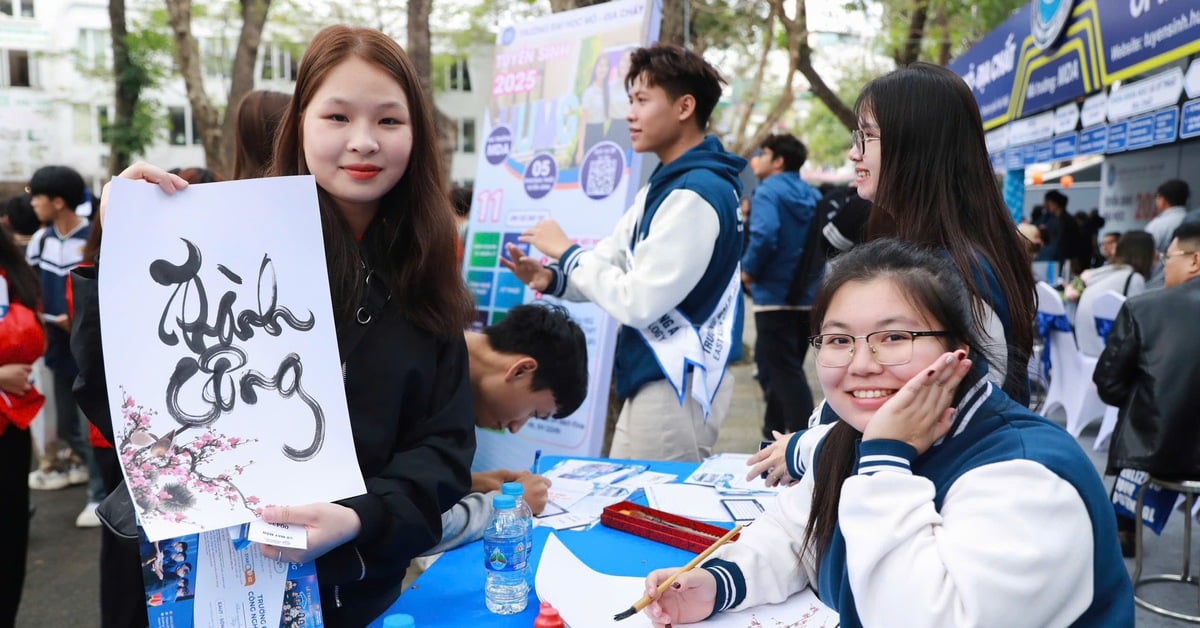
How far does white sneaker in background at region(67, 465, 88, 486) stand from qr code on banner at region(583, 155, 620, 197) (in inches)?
153

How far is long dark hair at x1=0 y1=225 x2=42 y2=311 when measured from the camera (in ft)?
9.91

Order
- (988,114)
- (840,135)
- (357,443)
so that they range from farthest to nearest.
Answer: (840,135) → (988,114) → (357,443)

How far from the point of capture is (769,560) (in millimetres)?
1558

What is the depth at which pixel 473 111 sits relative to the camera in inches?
1258

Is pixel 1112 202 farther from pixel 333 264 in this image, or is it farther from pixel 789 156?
pixel 333 264

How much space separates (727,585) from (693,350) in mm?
1159

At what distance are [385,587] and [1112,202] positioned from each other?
13.1 meters

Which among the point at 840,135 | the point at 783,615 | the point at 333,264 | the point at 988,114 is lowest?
the point at 783,615

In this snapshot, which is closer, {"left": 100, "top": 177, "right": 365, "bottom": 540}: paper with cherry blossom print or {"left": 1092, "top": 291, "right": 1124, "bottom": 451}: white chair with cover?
{"left": 100, "top": 177, "right": 365, "bottom": 540}: paper with cherry blossom print

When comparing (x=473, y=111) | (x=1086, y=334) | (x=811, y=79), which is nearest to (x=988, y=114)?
(x=811, y=79)

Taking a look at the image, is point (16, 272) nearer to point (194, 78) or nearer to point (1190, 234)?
point (1190, 234)

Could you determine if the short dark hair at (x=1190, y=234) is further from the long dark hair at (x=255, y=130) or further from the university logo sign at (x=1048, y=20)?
the university logo sign at (x=1048, y=20)

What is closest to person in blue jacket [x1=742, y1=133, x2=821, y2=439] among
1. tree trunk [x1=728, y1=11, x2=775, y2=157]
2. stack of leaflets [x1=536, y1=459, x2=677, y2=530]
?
tree trunk [x1=728, y1=11, x2=775, y2=157]

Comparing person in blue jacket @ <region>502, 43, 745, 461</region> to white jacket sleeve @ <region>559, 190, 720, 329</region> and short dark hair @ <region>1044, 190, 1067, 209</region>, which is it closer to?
white jacket sleeve @ <region>559, 190, 720, 329</region>
